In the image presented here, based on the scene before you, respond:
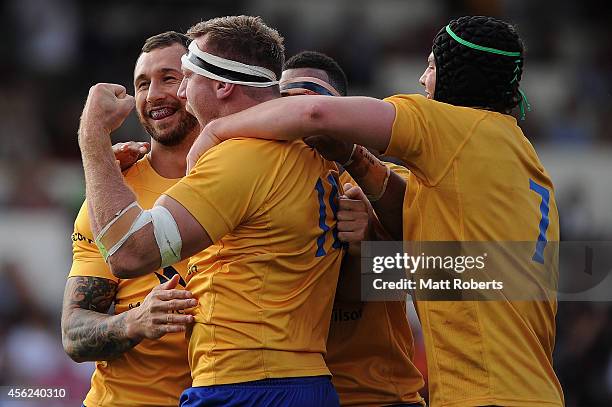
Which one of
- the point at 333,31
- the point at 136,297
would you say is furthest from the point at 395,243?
the point at 333,31

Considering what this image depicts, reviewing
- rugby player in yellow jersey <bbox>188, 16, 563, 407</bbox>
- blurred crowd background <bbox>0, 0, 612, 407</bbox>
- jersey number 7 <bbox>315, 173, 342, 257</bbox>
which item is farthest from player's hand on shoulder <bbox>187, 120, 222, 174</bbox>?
blurred crowd background <bbox>0, 0, 612, 407</bbox>

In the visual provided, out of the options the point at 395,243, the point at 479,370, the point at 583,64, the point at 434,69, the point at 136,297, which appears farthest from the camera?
the point at 583,64

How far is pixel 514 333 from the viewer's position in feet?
13.6

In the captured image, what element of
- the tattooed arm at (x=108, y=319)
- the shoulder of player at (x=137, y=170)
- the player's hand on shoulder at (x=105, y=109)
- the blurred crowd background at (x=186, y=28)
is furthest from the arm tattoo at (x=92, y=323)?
the blurred crowd background at (x=186, y=28)

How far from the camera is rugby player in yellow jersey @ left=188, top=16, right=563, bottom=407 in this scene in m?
4.11

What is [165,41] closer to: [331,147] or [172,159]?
[172,159]

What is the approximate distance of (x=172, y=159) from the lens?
5504 millimetres

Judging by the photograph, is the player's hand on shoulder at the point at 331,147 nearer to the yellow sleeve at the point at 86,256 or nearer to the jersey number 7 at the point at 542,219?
the jersey number 7 at the point at 542,219

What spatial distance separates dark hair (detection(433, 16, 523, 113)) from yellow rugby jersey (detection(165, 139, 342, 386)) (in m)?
0.70

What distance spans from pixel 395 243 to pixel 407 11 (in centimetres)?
1250

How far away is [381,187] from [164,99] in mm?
1346

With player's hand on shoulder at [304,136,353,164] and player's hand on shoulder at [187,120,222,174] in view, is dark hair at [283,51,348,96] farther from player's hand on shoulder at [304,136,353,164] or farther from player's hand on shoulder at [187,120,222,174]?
player's hand on shoulder at [187,120,222,174]

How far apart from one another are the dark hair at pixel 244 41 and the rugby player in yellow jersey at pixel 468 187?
0.28m

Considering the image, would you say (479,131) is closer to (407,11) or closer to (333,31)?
(333,31)
